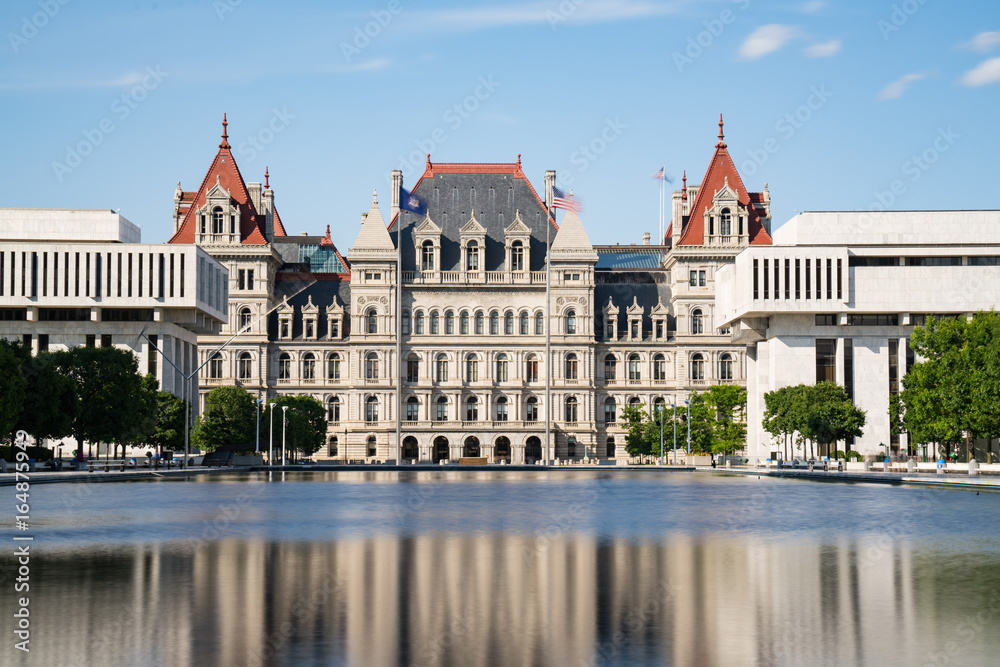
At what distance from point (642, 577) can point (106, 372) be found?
69.9 meters

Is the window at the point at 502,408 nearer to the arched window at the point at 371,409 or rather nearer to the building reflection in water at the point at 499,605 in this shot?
the arched window at the point at 371,409

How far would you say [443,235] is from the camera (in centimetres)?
14400

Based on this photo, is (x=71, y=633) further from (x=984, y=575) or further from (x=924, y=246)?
(x=924, y=246)

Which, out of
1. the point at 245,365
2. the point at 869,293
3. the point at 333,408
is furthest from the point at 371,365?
the point at 869,293

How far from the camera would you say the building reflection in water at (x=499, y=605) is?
591 inches

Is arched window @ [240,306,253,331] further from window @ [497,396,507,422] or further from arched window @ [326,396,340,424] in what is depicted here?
window @ [497,396,507,422]

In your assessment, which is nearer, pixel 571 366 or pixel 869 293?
pixel 869 293

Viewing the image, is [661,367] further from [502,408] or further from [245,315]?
[245,315]

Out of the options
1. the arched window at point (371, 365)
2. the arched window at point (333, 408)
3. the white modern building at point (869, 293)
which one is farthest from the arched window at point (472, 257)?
the white modern building at point (869, 293)

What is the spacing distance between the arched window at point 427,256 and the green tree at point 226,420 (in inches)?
1394

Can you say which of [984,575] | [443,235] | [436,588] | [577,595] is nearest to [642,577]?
[577,595]

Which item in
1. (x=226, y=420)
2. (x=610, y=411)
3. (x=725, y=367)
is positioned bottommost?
(x=226, y=420)

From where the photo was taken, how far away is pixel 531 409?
14275 centimetres

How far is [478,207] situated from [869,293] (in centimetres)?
5205
